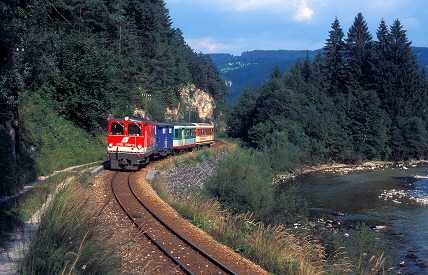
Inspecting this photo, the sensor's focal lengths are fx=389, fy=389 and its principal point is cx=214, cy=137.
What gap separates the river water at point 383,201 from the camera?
19031 millimetres

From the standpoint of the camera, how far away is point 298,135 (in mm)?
48625

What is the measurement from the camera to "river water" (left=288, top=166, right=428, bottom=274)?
19.0m

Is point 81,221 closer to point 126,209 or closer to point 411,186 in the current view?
point 126,209

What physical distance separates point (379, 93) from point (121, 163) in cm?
5187

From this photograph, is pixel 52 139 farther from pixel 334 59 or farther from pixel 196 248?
pixel 334 59

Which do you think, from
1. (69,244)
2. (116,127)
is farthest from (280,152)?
(69,244)

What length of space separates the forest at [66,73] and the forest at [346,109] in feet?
48.2

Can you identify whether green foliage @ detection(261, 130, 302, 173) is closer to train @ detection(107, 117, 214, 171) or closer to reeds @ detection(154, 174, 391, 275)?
train @ detection(107, 117, 214, 171)

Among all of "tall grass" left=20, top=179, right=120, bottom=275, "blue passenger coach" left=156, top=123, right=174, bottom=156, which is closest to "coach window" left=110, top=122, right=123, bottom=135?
"blue passenger coach" left=156, top=123, right=174, bottom=156

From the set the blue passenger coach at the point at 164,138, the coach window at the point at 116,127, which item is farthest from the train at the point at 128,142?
the blue passenger coach at the point at 164,138

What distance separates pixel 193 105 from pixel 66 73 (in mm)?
49982

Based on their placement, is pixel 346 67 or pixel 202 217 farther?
pixel 346 67

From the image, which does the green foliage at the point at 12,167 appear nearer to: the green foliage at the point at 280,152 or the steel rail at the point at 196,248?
the steel rail at the point at 196,248

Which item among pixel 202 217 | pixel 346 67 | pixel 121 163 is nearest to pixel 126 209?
pixel 202 217
